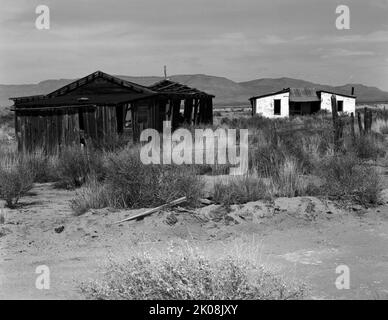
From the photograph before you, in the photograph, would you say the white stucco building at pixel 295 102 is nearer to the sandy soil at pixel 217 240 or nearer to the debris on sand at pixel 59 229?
the sandy soil at pixel 217 240

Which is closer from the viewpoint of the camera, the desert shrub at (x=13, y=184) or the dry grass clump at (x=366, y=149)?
the desert shrub at (x=13, y=184)

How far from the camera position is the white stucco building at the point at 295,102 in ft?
188

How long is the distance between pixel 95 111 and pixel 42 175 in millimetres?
5102

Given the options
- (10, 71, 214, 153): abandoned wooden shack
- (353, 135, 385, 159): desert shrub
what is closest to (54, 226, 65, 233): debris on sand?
(10, 71, 214, 153): abandoned wooden shack

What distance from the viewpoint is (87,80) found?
24.8 metres

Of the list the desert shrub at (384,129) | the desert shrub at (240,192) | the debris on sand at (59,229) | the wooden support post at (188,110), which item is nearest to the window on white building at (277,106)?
the wooden support post at (188,110)

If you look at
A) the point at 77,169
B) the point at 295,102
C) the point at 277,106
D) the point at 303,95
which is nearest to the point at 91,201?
the point at 77,169

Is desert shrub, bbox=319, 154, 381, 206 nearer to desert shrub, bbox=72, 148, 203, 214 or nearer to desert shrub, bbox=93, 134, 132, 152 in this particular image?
desert shrub, bbox=72, 148, 203, 214

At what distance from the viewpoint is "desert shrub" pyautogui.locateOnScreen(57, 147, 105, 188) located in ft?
41.9

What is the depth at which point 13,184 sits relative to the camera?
10.4 m

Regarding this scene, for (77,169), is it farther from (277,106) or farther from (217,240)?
(277,106)

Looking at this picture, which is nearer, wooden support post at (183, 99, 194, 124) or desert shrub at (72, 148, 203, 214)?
desert shrub at (72, 148, 203, 214)

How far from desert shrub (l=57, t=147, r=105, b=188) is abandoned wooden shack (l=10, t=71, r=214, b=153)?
2620mm

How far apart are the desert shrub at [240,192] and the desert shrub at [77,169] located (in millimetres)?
3645
